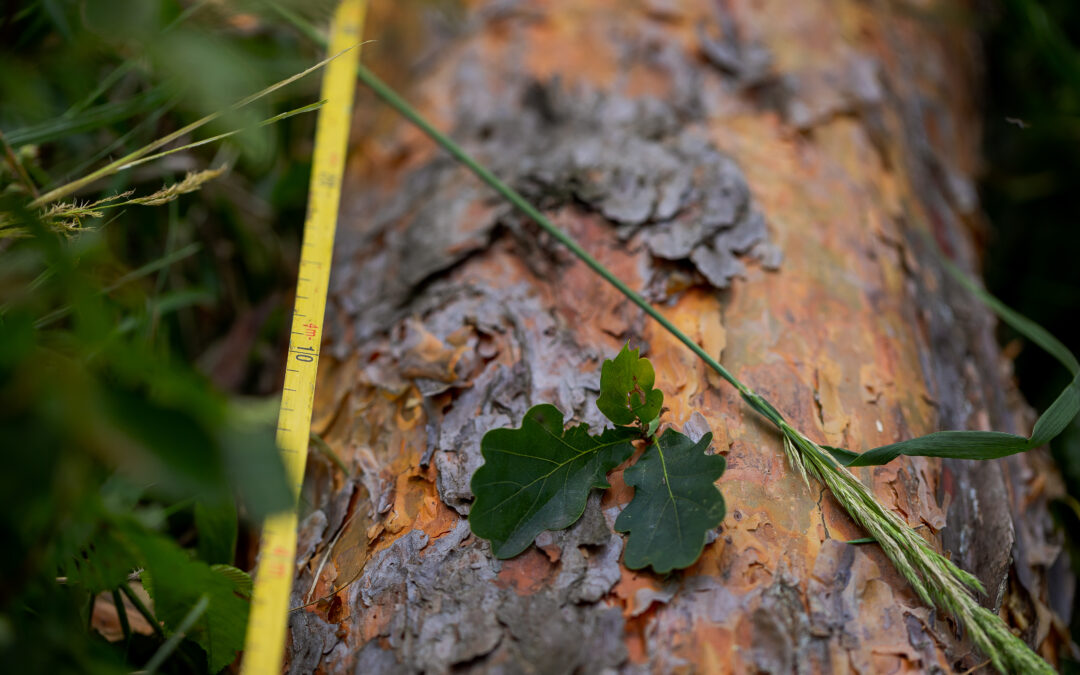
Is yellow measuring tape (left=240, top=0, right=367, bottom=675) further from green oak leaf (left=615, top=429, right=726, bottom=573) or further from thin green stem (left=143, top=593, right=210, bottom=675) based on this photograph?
green oak leaf (left=615, top=429, right=726, bottom=573)

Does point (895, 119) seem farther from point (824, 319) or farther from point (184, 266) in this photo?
point (184, 266)

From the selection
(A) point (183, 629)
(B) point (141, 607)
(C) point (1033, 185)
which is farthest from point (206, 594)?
(C) point (1033, 185)

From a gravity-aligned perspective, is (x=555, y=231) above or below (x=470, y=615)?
above

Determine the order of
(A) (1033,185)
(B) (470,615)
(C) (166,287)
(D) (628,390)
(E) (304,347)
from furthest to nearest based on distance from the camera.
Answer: (A) (1033,185), (C) (166,287), (E) (304,347), (D) (628,390), (B) (470,615)

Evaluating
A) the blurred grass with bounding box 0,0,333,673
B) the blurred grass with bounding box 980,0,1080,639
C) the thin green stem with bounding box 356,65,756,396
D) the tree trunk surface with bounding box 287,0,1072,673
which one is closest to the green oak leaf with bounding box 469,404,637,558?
the tree trunk surface with bounding box 287,0,1072,673

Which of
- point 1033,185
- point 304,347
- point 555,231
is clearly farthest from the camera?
point 1033,185

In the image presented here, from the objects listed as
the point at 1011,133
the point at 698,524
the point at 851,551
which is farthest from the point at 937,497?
the point at 1011,133

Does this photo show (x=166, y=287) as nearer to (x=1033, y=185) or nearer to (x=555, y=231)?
(x=555, y=231)
